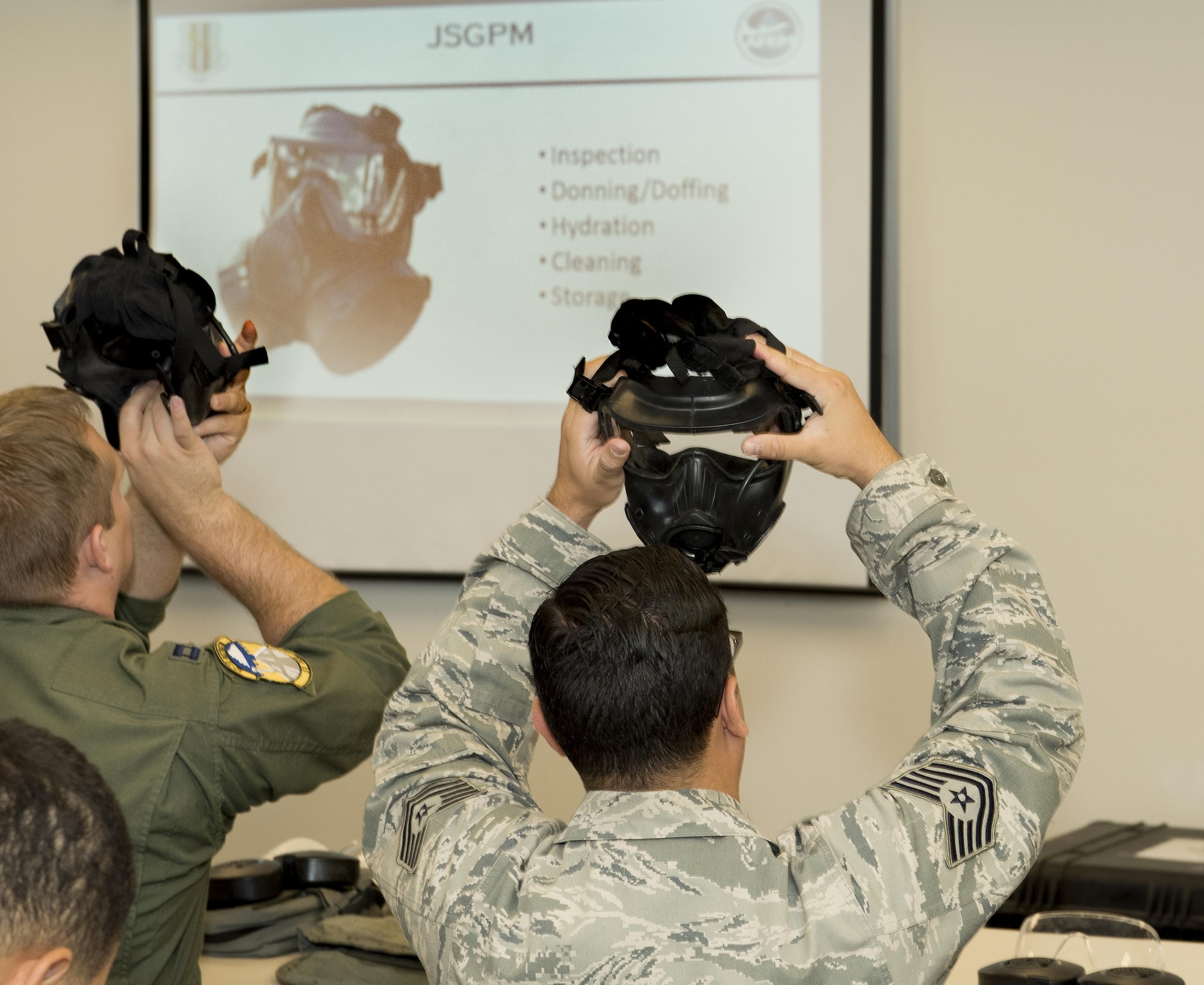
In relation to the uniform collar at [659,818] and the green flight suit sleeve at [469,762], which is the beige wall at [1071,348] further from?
the uniform collar at [659,818]

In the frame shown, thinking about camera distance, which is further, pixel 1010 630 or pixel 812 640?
pixel 812 640

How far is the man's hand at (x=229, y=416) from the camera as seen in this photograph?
63.4 inches

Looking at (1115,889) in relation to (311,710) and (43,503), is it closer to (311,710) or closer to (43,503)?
(311,710)

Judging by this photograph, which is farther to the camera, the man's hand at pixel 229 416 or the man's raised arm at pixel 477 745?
the man's hand at pixel 229 416

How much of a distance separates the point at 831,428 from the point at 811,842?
1.18 feet

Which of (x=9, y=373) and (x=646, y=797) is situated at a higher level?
(x=9, y=373)

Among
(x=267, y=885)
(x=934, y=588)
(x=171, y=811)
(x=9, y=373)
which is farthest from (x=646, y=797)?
(x=9, y=373)

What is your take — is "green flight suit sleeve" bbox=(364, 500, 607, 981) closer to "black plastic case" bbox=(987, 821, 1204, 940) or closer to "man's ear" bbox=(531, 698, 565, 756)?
"man's ear" bbox=(531, 698, 565, 756)

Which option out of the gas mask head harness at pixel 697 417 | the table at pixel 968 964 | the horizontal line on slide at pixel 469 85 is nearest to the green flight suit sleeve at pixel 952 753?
the gas mask head harness at pixel 697 417

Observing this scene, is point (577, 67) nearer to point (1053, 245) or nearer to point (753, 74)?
point (753, 74)

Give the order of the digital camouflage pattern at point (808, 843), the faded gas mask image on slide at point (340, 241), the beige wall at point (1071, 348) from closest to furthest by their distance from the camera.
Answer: the digital camouflage pattern at point (808, 843) → the beige wall at point (1071, 348) → the faded gas mask image on slide at point (340, 241)

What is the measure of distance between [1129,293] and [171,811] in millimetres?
1950

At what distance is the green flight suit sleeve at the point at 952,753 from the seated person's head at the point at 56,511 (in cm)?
83

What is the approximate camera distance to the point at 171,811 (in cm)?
133
